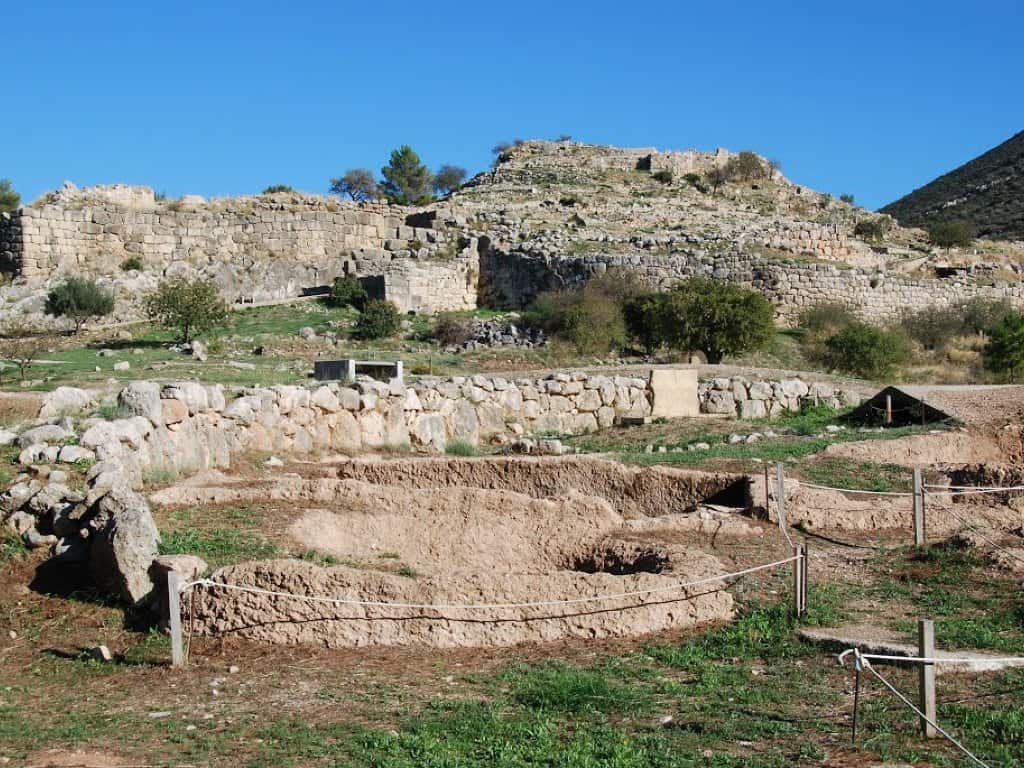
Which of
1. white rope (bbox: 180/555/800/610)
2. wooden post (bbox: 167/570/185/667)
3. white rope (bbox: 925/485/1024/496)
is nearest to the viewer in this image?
wooden post (bbox: 167/570/185/667)

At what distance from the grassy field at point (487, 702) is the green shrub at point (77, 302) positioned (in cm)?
2140

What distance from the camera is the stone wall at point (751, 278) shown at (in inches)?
1355

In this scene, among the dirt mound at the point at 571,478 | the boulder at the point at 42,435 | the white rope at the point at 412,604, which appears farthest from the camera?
the dirt mound at the point at 571,478

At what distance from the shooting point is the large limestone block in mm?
20672

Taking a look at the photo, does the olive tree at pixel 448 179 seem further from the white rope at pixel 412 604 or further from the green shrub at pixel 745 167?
the white rope at pixel 412 604

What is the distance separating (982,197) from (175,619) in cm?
6514

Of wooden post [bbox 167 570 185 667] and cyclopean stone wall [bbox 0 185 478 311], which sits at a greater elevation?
cyclopean stone wall [bbox 0 185 478 311]

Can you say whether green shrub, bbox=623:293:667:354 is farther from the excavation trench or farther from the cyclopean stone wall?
the excavation trench

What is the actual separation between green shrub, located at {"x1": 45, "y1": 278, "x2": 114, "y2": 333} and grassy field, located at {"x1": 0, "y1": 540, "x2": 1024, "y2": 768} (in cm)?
2140

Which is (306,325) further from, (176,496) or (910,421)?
(176,496)

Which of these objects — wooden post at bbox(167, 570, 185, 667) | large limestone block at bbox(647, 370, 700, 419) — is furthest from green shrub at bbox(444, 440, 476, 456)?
wooden post at bbox(167, 570, 185, 667)

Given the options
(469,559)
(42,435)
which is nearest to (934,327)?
(469,559)

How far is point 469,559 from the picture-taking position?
998 centimetres

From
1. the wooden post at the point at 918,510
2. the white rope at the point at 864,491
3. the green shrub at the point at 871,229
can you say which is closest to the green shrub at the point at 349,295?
the white rope at the point at 864,491
